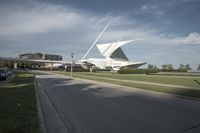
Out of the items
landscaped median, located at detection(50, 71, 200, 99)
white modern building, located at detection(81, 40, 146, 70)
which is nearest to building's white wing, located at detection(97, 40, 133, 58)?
white modern building, located at detection(81, 40, 146, 70)

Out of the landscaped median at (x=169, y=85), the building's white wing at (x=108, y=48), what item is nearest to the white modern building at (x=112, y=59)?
the building's white wing at (x=108, y=48)

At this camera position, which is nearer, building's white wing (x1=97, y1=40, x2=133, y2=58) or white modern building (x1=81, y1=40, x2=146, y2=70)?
building's white wing (x1=97, y1=40, x2=133, y2=58)

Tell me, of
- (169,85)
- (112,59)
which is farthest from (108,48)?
(169,85)

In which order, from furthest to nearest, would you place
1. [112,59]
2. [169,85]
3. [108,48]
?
[112,59], [108,48], [169,85]

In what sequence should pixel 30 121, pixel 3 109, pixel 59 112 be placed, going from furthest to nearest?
pixel 59 112
pixel 3 109
pixel 30 121

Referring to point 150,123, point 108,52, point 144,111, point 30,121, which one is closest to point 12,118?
point 30,121

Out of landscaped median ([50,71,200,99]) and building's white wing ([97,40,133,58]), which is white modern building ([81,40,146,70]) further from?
landscaped median ([50,71,200,99])

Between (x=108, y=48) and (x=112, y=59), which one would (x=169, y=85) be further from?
(x=112, y=59)

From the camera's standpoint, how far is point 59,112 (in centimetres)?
1091

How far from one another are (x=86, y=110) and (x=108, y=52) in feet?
391

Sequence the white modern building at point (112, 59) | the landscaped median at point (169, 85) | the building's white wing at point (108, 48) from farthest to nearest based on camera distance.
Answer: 1. the white modern building at point (112, 59)
2. the building's white wing at point (108, 48)
3. the landscaped median at point (169, 85)

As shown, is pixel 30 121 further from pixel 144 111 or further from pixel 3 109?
pixel 144 111

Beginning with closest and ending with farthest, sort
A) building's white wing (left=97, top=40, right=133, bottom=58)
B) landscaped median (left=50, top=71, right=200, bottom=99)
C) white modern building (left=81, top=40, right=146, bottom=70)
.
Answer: landscaped median (left=50, top=71, right=200, bottom=99) → building's white wing (left=97, top=40, right=133, bottom=58) → white modern building (left=81, top=40, right=146, bottom=70)

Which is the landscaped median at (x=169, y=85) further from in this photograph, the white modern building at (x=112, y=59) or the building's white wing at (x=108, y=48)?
the building's white wing at (x=108, y=48)
